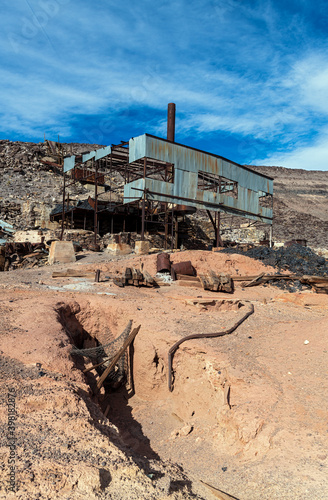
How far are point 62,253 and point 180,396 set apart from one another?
30.4 feet

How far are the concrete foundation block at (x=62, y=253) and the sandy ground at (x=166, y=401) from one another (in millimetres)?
3767

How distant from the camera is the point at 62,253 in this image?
14.4m

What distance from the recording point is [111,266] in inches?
515

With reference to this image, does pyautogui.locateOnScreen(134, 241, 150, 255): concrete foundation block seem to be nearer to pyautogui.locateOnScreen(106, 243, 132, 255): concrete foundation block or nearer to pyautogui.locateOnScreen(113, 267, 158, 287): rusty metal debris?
pyautogui.locateOnScreen(106, 243, 132, 255): concrete foundation block

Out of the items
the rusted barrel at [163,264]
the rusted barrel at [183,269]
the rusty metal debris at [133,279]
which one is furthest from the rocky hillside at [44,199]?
the rusty metal debris at [133,279]

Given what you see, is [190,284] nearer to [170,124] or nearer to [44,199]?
[170,124]

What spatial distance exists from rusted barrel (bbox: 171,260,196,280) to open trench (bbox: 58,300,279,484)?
4157 mm

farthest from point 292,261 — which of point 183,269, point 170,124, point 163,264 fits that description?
point 170,124

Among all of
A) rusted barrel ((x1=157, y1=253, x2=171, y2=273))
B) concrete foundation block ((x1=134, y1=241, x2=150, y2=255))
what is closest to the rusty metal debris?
rusted barrel ((x1=157, y1=253, x2=171, y2=273))

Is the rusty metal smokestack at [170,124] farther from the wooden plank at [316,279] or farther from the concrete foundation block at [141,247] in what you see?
the wooden plank at [316,279]

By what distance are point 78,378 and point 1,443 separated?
2329 mm

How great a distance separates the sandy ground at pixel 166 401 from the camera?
3.45 metres

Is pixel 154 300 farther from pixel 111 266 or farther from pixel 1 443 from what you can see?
pixel 1 443

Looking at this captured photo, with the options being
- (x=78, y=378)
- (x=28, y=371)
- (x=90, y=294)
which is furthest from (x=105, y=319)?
(x=28, y=371)
